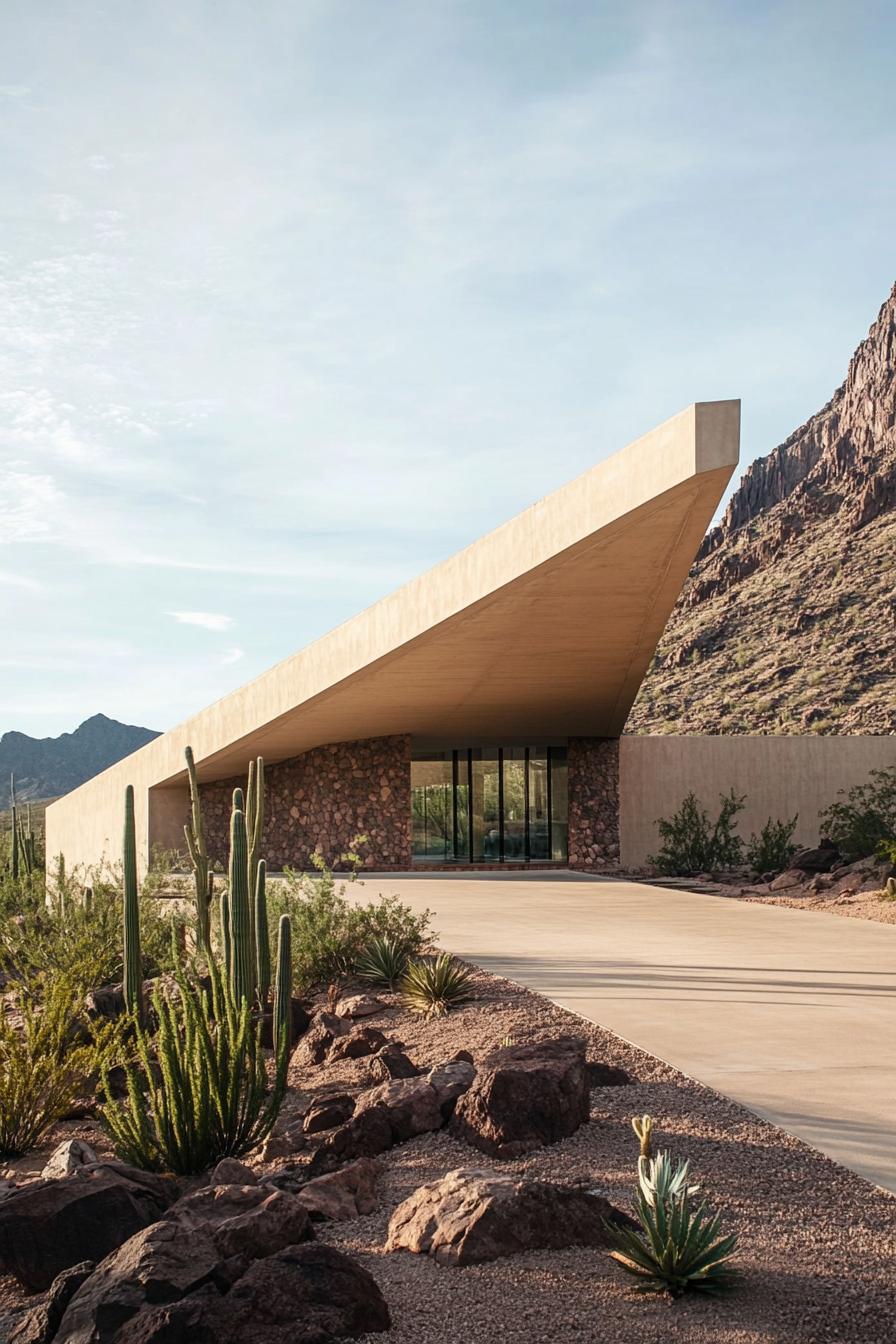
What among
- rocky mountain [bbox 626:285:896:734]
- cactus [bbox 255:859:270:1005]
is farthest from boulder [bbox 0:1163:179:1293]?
rocky mountain [bbox 626:285:896:734]

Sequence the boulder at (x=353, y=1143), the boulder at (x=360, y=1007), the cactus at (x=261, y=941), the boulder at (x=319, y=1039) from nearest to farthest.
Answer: the boulder at (x=353, y=1143), the boulder at (x=319, y=1039), the cactus at (x=261, y=941), the boulder at (x=360, y=1007)

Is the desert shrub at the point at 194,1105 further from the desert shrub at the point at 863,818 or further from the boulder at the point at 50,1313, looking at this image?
the desert shrub at the point at 863,818

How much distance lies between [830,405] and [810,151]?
62.7 meters

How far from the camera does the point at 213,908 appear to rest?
1153 centimetres

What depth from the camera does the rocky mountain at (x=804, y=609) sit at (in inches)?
1761

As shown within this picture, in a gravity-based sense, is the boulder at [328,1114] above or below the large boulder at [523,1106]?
below

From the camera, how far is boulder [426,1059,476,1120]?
6.12 m

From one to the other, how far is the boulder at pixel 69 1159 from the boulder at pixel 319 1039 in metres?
2.09

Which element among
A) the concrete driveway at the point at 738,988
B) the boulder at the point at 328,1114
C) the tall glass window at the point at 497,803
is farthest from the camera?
the tall glass window at the point at 497,803

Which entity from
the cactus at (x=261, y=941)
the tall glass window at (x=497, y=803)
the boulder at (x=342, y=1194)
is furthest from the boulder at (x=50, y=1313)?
the tall glass window at (x=497, y=803)

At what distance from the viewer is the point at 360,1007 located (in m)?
9.38

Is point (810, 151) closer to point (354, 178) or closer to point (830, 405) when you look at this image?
point (354, 178)

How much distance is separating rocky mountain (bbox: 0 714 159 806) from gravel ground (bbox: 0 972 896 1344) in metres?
110

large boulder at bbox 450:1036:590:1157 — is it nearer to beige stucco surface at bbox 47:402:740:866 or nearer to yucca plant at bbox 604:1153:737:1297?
yucca plant at bbox 604:1153:737:1297
